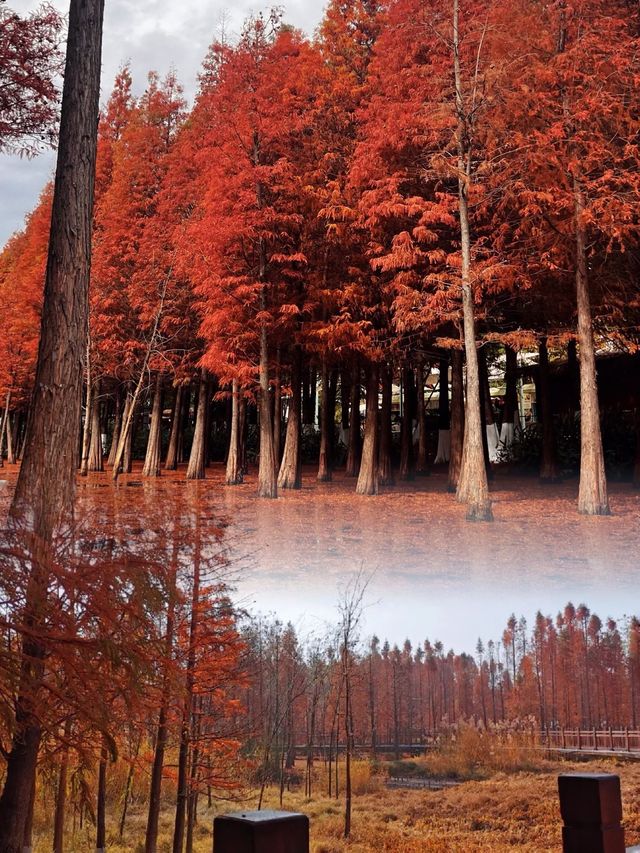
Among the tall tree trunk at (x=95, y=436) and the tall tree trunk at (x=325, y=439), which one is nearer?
the tall tree trunk at (x=95, y=436)

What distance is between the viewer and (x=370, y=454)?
7805 millimetres

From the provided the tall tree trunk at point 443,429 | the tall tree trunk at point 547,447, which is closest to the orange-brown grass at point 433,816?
the tall tree trunk at point 547,447

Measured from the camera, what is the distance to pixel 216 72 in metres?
7.53

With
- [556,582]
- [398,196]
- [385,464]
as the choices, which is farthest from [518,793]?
[398,196]

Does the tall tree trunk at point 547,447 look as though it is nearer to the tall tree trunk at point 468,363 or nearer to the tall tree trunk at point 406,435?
the tall tree trunk at point 406,435

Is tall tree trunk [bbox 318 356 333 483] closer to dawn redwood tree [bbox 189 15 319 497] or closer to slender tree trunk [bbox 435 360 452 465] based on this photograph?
dawn redwood tree [bbox 189 15 319 497]

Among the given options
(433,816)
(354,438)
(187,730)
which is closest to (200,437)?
(187,730)

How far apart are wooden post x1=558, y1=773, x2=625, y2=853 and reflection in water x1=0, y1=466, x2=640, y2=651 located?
3.02m

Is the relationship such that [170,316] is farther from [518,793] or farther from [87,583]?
[518,793]

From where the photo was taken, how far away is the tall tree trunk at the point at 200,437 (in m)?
6.54

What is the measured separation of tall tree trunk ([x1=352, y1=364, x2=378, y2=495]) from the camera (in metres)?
7.52

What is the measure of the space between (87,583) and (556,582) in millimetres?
2938

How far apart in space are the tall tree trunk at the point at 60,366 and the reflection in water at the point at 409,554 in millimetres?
495

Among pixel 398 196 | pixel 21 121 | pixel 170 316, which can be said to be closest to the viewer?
pixel 21 121
